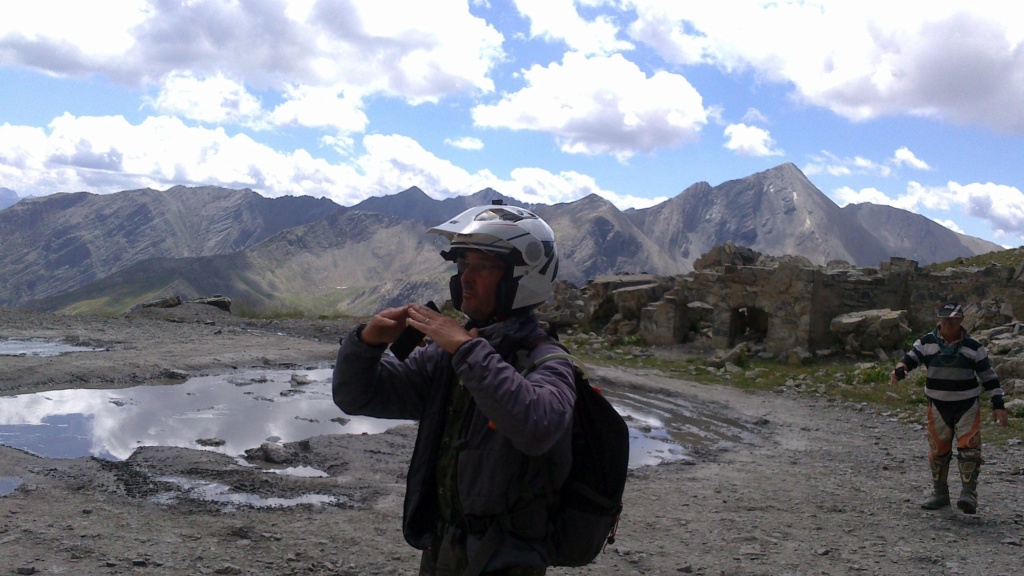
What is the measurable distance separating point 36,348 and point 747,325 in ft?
52.9

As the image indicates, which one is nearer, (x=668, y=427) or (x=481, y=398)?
(x=481, y=398)

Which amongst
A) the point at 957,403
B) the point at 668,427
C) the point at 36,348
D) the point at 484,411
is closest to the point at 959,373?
the point at 957,403

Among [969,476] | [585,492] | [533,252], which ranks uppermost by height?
[533,252]

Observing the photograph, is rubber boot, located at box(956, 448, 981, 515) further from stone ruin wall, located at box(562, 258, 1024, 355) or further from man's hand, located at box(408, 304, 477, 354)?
stone ruin wall, located at box(562, 258, 1024, 355)

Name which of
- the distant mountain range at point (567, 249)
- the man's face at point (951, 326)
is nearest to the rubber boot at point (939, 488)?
the man's face at point (951, 326)

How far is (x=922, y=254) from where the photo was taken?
258 ft

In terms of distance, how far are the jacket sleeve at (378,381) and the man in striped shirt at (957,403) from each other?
6.09 metres

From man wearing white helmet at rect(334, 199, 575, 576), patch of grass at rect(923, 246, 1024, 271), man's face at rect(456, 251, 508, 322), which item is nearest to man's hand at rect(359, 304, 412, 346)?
man wearing white helmet at rect(334, 199, 575, 576)

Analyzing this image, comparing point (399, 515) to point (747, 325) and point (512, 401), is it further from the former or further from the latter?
point (747, 325)

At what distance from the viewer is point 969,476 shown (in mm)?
7438

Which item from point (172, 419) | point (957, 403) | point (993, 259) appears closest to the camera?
point (957, 403)

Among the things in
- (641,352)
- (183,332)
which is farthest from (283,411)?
(641,352)

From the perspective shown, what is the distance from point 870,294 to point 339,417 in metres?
14.9

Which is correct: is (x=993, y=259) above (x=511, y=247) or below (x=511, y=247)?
above
